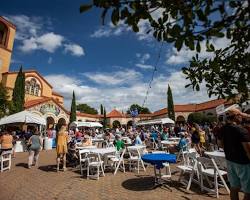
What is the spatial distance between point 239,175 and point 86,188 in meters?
4.26

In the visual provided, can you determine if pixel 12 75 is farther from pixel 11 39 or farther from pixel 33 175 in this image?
pixel 33 175

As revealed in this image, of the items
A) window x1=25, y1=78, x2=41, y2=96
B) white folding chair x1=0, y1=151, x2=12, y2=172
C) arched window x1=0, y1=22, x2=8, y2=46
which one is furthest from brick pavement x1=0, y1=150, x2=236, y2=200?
arched window x1=0, y1=22, x2=8, y2=46

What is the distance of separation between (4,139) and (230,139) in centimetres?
956

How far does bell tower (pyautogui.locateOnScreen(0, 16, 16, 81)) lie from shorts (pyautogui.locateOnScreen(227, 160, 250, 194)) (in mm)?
40357

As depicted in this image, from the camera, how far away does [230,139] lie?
3984mm

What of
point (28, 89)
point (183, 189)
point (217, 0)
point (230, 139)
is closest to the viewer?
point (217, 0)

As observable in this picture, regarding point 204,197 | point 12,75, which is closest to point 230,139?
point 204,197

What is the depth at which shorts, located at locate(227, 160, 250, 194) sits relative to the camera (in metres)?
3.75

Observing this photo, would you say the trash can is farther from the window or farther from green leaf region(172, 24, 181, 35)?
the window

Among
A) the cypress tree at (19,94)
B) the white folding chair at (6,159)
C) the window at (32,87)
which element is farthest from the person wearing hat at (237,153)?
the window at (32,87)

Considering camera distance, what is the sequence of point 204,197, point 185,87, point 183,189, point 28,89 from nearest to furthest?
1. point 185,87
2. point 204,197
3. point 183,189
4. point 28,89

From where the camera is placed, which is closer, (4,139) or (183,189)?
(183,189)

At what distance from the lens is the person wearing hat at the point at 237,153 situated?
3.75 metres

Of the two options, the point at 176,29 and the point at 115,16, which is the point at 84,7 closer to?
the point at 115,16
